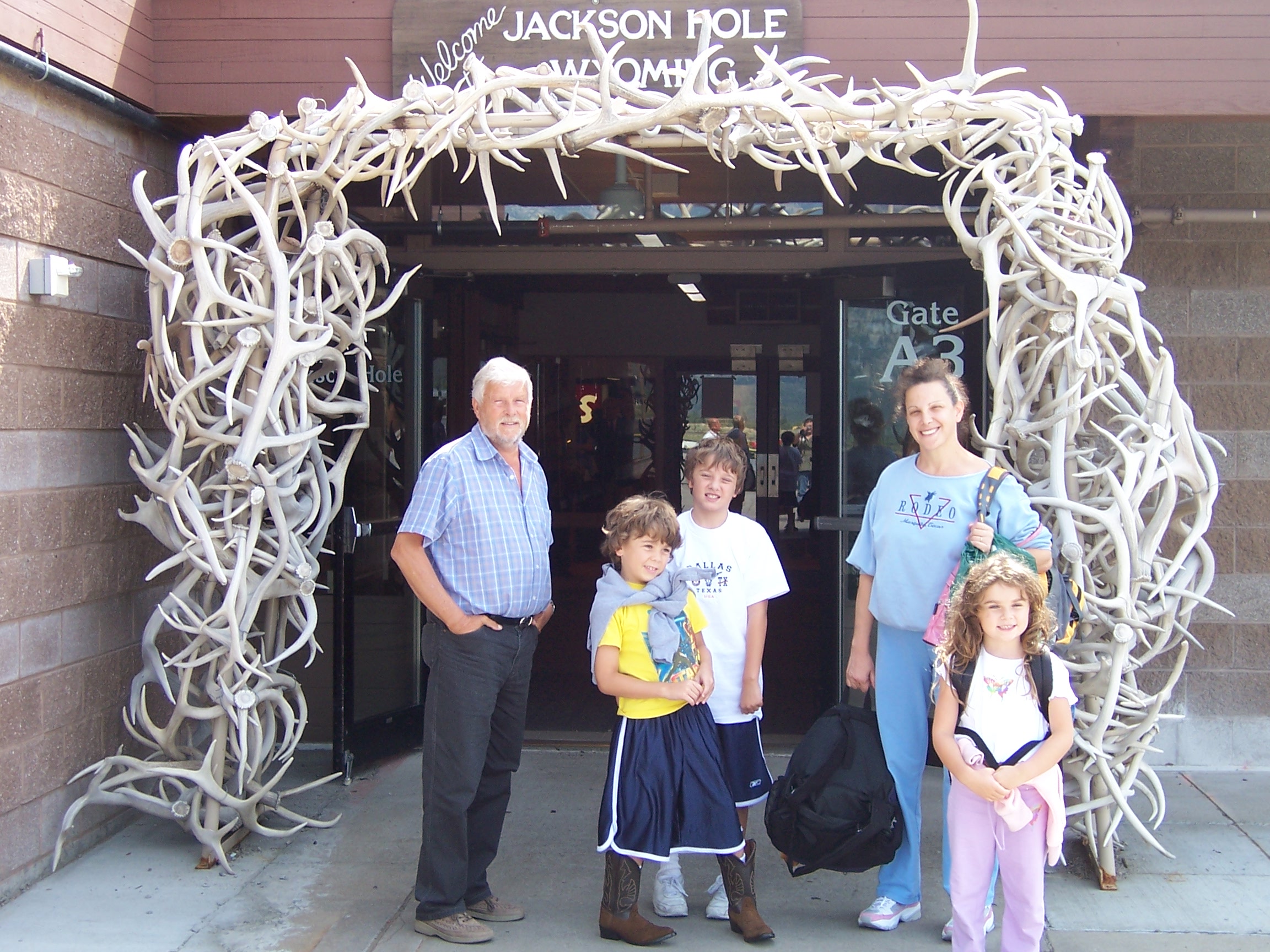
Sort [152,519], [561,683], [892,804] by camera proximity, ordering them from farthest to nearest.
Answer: [561,683] → [152,519] → [892,804]

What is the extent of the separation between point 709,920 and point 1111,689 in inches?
56.4

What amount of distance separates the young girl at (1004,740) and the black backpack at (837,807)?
299mm

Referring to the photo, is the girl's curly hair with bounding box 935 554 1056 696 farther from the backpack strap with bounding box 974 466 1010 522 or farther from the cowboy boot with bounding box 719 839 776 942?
the cowboy boot with bounding box 719 839 776 942

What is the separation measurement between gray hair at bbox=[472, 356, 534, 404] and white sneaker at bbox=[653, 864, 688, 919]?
157cm

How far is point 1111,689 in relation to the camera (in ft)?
11.7

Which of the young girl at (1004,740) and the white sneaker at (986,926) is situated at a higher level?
the young girl at (1004,740)

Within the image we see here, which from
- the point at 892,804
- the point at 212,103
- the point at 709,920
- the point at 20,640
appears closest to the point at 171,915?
the point at 20,640

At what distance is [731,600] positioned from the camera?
3520 millimetres

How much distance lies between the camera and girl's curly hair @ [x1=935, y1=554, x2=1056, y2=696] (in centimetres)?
292

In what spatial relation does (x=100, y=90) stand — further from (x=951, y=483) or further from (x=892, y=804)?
(x=892, y=804)

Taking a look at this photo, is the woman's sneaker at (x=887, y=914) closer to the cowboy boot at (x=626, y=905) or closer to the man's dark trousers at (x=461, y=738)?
the cowboy boot at (x=626, y=905)

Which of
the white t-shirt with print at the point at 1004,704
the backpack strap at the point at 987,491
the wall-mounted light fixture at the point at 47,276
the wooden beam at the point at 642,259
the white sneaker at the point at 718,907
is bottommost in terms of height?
the white sneaker at the point at 718,907

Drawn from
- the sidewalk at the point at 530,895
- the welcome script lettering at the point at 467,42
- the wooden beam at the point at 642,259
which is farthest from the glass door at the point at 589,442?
the welcome script lettering at the point at 467,42

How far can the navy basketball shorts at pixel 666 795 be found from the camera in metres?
3.29
